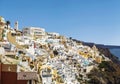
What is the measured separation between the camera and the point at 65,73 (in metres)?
51.0

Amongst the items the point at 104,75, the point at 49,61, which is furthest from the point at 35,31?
the point at 49,61

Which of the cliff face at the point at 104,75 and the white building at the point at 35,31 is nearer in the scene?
the cliff face at the point at 104,75

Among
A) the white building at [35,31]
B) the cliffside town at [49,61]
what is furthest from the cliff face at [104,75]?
the white building at [35,31]

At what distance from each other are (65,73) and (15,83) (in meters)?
27.1

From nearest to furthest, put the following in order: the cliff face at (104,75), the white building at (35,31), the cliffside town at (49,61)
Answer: the cliffside town at (49,61) → the cliff face at (104,75) → the white building at (35,31)

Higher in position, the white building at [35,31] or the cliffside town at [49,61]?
the white building at [35,31]

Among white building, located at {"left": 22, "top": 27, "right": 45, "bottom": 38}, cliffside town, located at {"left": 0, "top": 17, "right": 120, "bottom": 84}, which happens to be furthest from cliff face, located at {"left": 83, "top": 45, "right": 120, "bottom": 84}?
white building, located at {"left": 22, "top": 27, "right": 45, "bottom": 38}

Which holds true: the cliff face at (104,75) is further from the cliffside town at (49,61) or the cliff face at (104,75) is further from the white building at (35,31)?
the white building at (35,31)

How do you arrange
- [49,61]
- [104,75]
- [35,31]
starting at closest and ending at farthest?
1. [49,61]
2. [104,75]
3. [35,31]

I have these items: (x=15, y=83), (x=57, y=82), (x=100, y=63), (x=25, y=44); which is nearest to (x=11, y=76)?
(x=15, y=83)

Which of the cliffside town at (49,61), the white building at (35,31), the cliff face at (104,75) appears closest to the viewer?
the cliffside town at (49,61)

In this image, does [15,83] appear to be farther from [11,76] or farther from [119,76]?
[119,76]

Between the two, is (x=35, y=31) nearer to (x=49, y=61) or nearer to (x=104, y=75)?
(x=104, y=75)

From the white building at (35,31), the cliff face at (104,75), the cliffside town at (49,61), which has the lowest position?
the cliff face at (104,75)
